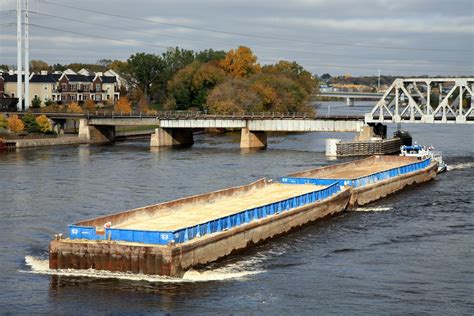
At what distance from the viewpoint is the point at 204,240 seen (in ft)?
147

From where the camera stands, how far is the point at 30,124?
14000 centimetres

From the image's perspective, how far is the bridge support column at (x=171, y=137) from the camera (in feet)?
447

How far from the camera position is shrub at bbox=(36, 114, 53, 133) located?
141125mm

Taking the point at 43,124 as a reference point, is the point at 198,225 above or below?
below

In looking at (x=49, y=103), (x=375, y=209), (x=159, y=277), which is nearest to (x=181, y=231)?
(x=159, y=277)

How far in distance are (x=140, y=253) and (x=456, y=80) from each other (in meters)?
89.5

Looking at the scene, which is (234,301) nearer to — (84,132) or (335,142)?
(335,142)

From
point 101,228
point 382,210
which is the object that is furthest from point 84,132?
point 101,228

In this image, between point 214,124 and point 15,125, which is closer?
point 214,124

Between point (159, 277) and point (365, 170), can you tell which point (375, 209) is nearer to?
point (365, 170)

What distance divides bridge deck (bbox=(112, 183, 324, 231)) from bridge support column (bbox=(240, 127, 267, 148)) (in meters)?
62.1

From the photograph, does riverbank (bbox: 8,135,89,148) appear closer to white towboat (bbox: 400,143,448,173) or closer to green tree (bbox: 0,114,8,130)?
green tree (bbox: 0,114,8,130)

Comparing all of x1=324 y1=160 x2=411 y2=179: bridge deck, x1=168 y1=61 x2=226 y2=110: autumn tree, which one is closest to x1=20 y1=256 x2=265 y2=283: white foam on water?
x1=324 y1=160 x2=411 y2=179: bridge deck

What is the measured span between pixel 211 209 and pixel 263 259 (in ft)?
27.7
